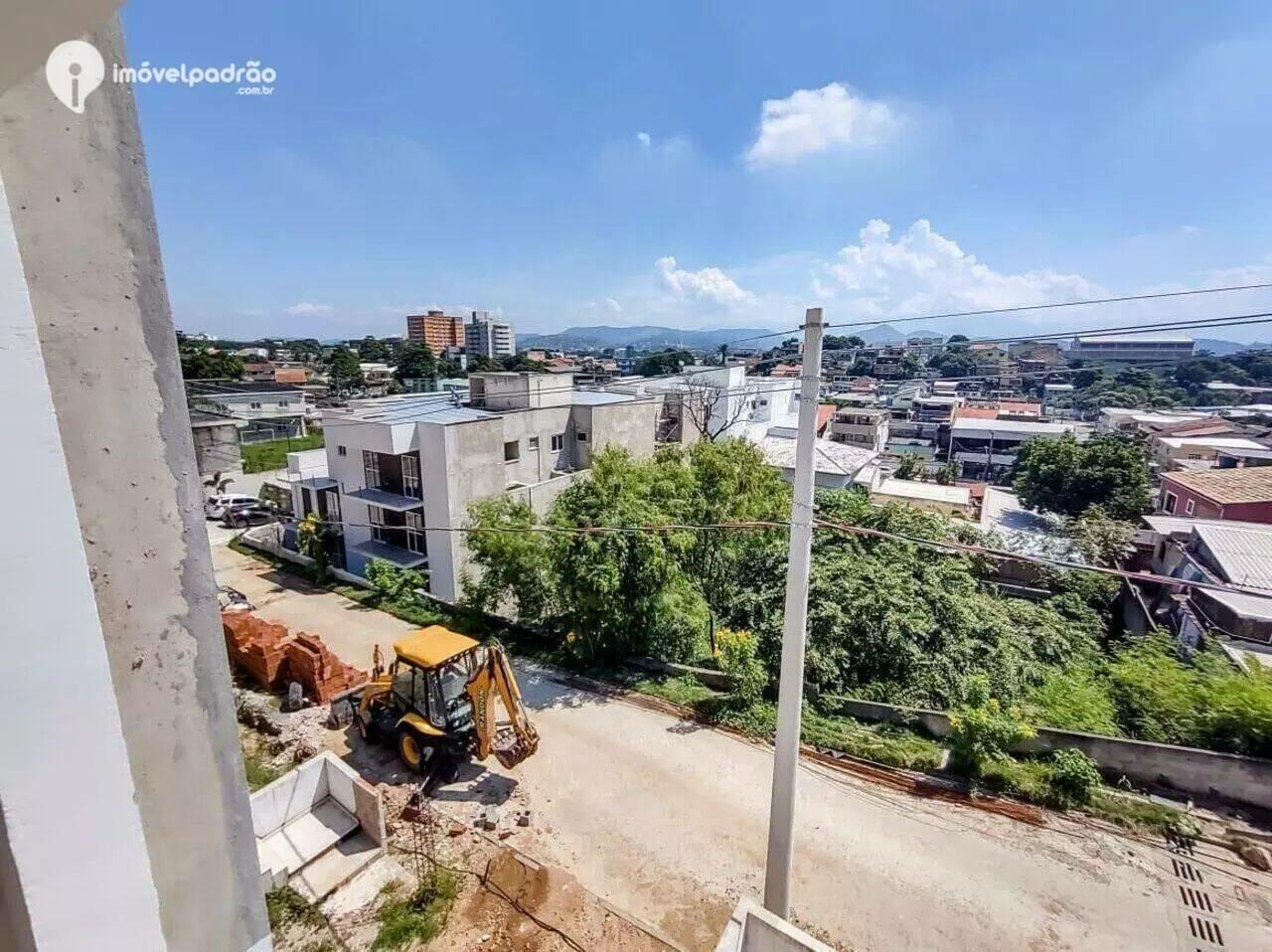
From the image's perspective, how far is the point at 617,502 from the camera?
9.59 meters

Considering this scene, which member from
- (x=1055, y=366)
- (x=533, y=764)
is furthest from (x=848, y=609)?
(x=533, y=764)

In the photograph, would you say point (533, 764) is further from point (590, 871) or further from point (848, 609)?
point (848, 609)

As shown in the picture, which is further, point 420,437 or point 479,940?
point 420,437

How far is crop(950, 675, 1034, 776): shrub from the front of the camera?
280 inches

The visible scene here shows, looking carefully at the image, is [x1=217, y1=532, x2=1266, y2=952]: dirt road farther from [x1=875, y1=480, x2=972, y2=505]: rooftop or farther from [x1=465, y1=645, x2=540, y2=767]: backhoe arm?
[x1=875, y1=480, x2=972, y2=505]: rooftop

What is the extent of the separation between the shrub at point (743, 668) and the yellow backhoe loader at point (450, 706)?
332 centimetres

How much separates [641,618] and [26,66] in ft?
32.1

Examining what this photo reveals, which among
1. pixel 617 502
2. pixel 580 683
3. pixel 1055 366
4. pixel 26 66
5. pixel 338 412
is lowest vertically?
pixel 580 683

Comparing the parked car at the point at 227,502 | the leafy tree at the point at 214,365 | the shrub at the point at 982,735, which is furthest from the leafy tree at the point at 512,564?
the leafy tree at the point at 214,365

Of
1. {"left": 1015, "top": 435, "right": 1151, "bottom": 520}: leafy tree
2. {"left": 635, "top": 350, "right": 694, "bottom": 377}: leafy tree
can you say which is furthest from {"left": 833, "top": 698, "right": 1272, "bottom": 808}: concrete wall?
{"left": 1015, "top": 435, "right": 1151, "bottom": 520}: leafy tree

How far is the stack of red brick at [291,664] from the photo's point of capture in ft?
29.3

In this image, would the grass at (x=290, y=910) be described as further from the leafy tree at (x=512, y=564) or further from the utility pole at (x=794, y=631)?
the leafy tree at (x=512, y=564)

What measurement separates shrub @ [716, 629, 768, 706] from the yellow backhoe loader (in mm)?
3317

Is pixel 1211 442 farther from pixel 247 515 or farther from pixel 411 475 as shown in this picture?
pixel 247 515
